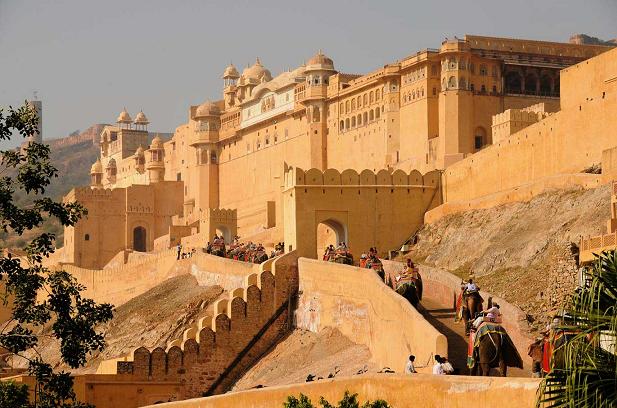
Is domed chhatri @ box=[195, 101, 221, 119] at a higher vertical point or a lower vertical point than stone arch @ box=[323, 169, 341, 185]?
higher

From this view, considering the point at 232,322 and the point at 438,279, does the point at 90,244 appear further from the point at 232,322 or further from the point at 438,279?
the point at 438,279

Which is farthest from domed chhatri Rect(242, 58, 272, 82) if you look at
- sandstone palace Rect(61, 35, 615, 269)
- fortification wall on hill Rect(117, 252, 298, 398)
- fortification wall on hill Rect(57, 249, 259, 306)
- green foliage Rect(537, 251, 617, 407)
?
green foliage Rect(537, 251, 617, 407)

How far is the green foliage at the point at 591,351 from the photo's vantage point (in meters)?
14.0

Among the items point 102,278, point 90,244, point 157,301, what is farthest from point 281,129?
point 157,301

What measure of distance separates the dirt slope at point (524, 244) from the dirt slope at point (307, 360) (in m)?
3.23

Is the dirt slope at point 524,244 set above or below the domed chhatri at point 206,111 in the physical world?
below

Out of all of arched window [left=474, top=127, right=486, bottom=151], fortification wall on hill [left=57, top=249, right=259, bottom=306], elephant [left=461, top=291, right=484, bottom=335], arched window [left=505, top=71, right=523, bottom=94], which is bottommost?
elephant [left=461, top=291, right=484, bottom=335]

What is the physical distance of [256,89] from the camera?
80.5 m

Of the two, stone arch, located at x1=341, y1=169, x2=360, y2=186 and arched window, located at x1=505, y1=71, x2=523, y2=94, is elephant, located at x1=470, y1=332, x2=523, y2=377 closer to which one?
stone arch, located at x1=341, y1=169, x2=360, y2=186

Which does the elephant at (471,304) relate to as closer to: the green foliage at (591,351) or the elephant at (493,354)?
the elephant at (493,354)

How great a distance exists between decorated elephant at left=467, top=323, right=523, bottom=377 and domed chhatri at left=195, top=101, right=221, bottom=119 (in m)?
63.9

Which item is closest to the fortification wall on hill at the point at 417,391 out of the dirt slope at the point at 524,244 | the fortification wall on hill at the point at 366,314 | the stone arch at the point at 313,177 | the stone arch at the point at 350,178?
the fortification wall on hill at the point at 366,314

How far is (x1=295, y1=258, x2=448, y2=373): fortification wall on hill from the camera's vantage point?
25859 millimetres

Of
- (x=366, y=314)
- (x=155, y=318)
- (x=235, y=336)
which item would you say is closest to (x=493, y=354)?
(x=366, y=314)
